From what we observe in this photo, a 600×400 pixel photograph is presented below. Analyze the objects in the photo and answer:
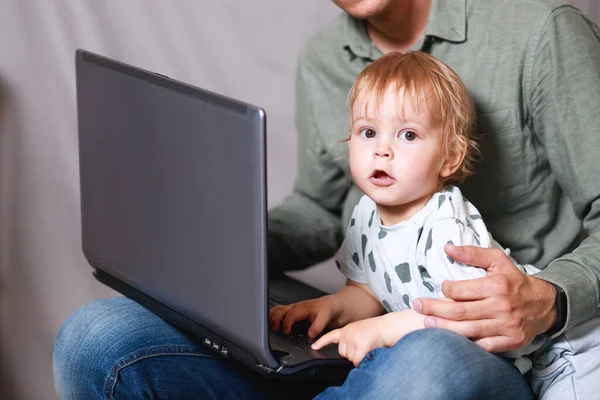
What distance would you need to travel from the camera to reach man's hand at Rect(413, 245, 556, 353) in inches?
47.7

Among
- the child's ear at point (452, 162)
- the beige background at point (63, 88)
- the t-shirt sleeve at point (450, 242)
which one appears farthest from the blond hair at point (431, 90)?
the beige background at point (63, 88)

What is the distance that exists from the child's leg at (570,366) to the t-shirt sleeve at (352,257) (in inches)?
12.4

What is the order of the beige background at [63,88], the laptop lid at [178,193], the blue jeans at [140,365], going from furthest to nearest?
the beige background at [63,88], the blue jeans at [140,365], the laptop lid at [178,193]

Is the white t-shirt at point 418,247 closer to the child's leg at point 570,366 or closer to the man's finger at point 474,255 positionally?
the man's finger at point 474,255

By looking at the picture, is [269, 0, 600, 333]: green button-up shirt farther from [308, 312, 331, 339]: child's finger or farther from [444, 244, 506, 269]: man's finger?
[308, 312, 331, 339]: child's finger

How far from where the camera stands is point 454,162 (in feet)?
4.52

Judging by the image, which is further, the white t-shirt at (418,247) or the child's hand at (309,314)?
the child's hand at (309,314)

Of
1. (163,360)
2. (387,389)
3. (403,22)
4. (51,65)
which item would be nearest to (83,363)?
(163,360)

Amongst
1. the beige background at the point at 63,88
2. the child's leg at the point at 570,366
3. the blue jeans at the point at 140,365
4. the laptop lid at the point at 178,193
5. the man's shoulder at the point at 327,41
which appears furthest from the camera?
the beige background at the point at 63,88

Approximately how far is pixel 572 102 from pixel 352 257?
1.39 feet

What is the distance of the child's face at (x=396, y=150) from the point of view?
4.35 feet

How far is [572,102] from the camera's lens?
1449mm

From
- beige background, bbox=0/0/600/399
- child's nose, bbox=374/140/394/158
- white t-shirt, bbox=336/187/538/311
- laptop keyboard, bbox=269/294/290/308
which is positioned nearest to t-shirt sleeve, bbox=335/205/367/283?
white t-shirt, bbox=336/187/538/311

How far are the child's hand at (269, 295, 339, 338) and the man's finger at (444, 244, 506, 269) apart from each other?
0.87 feet
